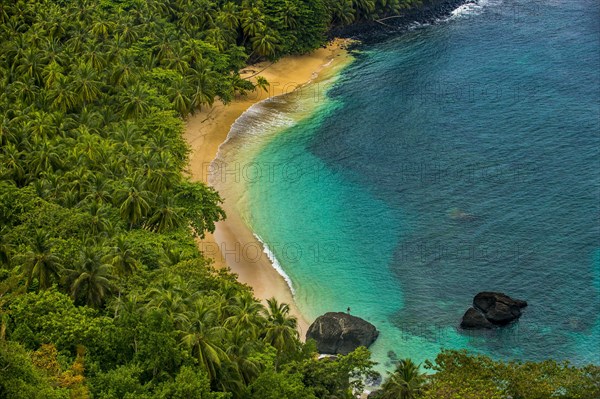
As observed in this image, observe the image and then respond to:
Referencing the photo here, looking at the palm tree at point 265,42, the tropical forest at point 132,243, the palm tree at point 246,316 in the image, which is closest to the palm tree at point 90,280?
the tropical forest at point 132,243

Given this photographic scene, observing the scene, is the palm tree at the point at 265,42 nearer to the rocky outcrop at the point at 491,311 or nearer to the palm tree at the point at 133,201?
the palm tree at the point at 133,201

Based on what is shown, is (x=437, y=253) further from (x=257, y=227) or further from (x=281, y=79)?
(x=281, y=79)

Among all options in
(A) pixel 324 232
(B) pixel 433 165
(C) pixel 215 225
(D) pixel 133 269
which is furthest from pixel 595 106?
(D) pixel 133 269

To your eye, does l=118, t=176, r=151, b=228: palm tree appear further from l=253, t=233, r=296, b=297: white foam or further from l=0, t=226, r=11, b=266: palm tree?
l=253, t=233, r=296, b=297: white foam

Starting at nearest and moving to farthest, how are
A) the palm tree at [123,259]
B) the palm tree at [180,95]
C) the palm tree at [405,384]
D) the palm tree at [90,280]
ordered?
1. the palm tree at [405,384]
2. the palm tree at [90,280]
3. the palm tree at [123,259]
4. the palm tree at [180,95]

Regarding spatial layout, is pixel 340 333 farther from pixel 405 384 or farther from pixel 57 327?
pixel 57 327

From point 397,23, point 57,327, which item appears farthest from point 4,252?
point 397,23

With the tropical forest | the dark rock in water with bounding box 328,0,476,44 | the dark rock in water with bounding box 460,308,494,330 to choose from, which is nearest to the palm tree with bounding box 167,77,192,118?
the tropical forest

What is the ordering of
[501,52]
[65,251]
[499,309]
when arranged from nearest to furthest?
[65,251] < [499,309] < [501,52]
